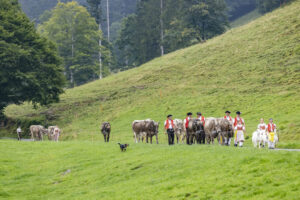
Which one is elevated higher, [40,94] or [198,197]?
[40,94]

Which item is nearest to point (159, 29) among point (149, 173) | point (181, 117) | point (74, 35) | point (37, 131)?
point (74, 35)

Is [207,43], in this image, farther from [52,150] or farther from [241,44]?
[52,150]

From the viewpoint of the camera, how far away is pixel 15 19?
62.3 metres

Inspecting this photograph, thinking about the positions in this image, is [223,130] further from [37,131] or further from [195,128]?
[37,131]

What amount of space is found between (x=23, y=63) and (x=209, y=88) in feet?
87.3

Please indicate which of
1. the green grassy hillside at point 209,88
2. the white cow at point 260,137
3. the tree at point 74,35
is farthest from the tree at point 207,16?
the white cow at point 260,137

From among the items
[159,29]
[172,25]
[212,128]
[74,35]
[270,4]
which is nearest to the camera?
[212,128]

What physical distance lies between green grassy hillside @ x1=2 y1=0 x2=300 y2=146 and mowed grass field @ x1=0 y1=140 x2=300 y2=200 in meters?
14.9

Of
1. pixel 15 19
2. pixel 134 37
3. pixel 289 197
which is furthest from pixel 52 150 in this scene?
pixel 134 37

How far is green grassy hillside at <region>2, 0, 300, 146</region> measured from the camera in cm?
5288

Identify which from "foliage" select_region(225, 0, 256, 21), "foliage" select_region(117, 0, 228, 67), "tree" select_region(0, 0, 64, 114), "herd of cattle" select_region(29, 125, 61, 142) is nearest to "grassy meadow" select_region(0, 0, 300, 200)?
"tree" select_region(0, 0, 64, 114)

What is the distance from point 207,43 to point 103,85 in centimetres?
2256

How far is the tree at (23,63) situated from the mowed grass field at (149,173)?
25.5m

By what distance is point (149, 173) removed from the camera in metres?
23.8
